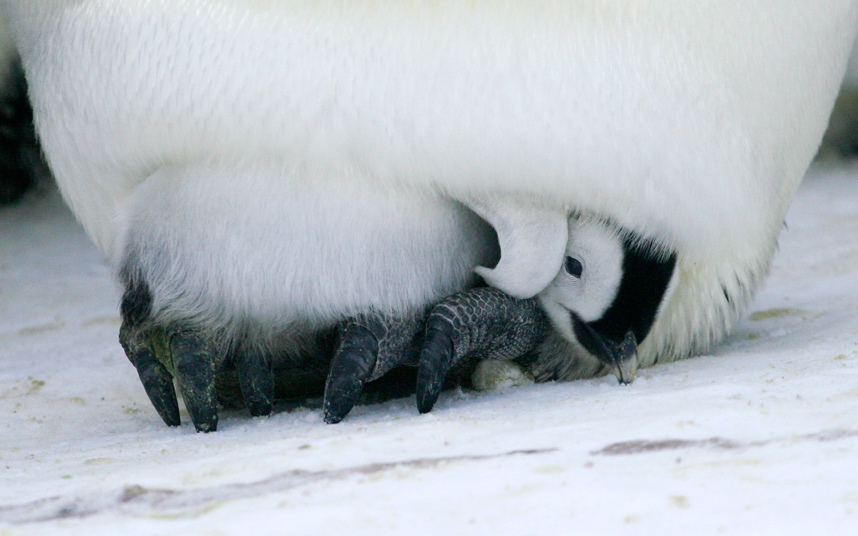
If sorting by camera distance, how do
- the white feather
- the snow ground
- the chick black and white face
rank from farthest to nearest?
the chick black and white face
the white feather
the snow ground

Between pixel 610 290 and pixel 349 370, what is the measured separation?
A: 0.93 ft

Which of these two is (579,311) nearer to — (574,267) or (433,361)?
(574,267)

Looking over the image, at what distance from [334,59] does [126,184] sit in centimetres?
28

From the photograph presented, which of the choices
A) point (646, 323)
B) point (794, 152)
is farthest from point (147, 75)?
point (794, 152)

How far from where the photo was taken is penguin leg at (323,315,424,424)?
936 millimetres

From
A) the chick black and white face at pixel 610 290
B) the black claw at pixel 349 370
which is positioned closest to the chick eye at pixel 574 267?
the chick black and white face at pixel 610 290

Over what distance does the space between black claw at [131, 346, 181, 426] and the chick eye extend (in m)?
0.42

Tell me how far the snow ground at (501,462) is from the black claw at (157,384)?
19 mm

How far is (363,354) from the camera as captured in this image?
964 millimetres

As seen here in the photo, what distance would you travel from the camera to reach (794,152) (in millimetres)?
1108

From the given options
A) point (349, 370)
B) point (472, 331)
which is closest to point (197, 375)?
point (349, 370)

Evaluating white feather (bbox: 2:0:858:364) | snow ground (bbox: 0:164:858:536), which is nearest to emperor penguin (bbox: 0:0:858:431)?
white feather (bbox: 2:0:858:364)

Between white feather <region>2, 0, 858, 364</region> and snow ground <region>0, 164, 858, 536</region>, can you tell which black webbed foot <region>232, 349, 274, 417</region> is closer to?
snow ground <region>0, 164, 858, 536</region>

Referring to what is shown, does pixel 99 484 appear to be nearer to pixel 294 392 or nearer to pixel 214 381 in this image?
pixel 214 381
